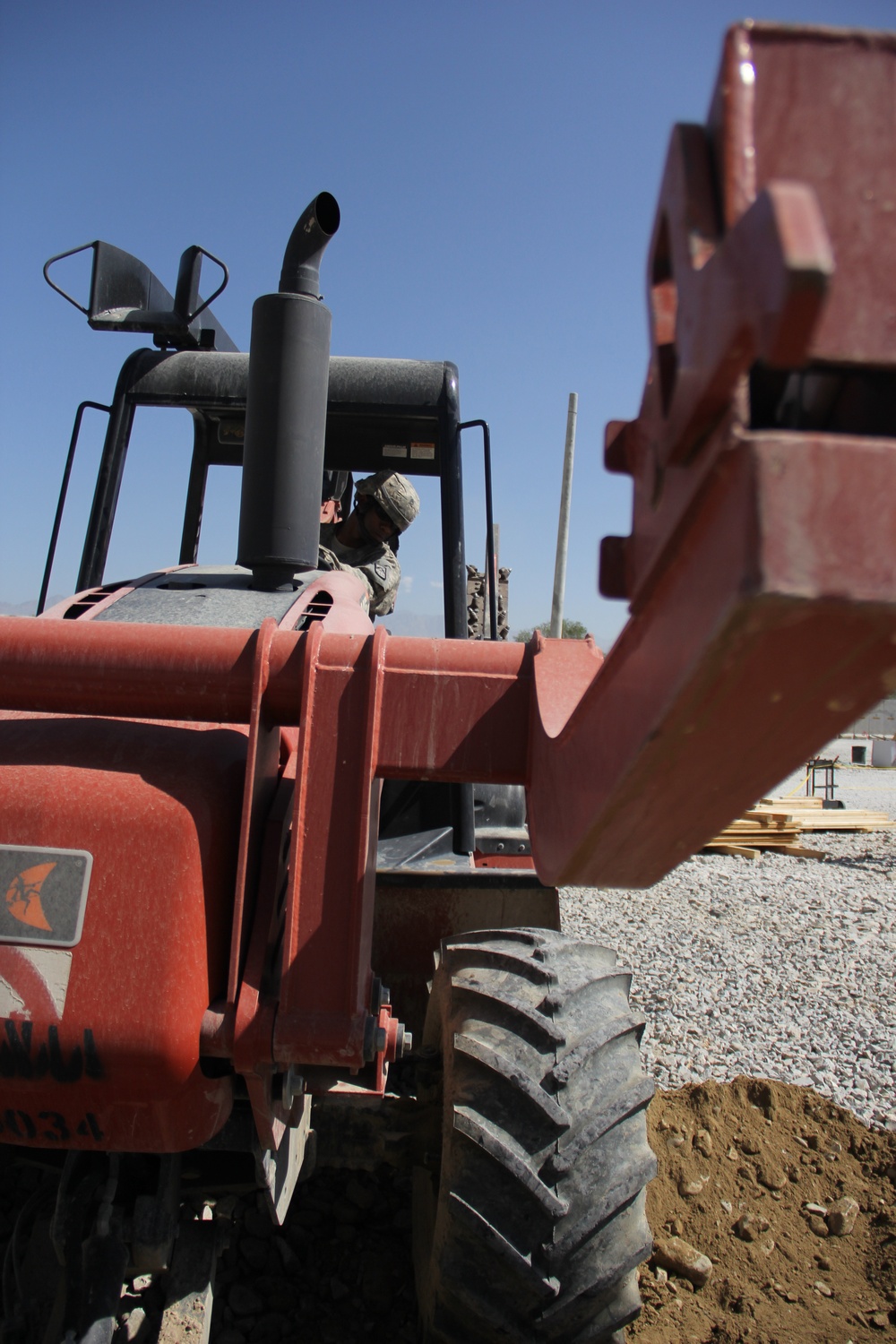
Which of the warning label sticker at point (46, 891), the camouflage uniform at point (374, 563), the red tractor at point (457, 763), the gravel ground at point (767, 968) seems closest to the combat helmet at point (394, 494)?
the camouflage uniform at point (374, 563)

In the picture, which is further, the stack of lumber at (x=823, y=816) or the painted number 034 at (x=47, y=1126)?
the stack of lumber at (x=823, y=816)

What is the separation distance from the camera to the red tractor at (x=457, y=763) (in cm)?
72

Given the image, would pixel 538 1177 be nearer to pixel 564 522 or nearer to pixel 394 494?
pixel 394 494

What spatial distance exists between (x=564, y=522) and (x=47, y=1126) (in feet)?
31.5

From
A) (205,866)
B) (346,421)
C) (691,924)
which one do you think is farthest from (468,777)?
(691,924)

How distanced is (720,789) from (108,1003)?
1.02 m

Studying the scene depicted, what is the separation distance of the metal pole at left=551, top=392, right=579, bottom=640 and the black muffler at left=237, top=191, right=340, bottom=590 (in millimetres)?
7495

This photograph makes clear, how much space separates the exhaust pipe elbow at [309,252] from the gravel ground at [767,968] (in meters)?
2.30

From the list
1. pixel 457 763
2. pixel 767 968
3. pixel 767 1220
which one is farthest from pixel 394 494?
pixel 767 968

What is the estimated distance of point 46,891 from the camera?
150 centimetres

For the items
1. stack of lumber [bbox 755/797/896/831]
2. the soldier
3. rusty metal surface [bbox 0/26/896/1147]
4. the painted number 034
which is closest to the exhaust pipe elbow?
rusty metal surface [bbox 0/26/896/1147]

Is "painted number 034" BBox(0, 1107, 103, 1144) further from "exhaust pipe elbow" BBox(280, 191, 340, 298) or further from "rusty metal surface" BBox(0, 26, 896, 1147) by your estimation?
"exhaust pipe elbow" BBox(280, 191, 340, 298)

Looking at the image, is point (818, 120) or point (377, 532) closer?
point (818, 120)

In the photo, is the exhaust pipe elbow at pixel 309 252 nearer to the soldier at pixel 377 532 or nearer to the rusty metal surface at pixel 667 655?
the rusty metal surface at pixel 667 655
